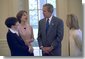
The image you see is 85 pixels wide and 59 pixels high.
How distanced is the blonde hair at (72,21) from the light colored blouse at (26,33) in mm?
337

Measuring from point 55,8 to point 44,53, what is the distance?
0.41m

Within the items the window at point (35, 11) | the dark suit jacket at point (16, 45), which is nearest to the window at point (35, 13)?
the window at point (35, 11)

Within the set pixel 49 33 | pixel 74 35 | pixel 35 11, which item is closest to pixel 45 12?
pixel 35 11

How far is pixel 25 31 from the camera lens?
1672 mm

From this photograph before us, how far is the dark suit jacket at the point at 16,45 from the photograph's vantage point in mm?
1681

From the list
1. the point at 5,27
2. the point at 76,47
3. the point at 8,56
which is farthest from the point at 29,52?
the point at 76,47

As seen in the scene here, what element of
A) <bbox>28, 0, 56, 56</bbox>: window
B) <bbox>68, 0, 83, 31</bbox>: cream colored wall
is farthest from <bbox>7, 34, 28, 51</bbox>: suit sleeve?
<bbox>68, 0, 83, 31</bbox>: cream colored wall

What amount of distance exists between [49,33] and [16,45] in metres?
0.32

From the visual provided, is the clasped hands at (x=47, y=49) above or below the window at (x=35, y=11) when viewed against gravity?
below

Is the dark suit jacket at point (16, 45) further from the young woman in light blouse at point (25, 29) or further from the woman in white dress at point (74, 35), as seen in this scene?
the woman in white dress at point (74, 35)

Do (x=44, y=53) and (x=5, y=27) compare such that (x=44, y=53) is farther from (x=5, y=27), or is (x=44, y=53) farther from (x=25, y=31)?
(x=5, y=27)

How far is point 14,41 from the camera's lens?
1692 mm

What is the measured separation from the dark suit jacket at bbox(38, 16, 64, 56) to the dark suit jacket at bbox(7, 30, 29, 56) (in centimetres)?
16

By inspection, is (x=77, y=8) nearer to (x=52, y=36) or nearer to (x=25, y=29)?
(x=52, y=36)
